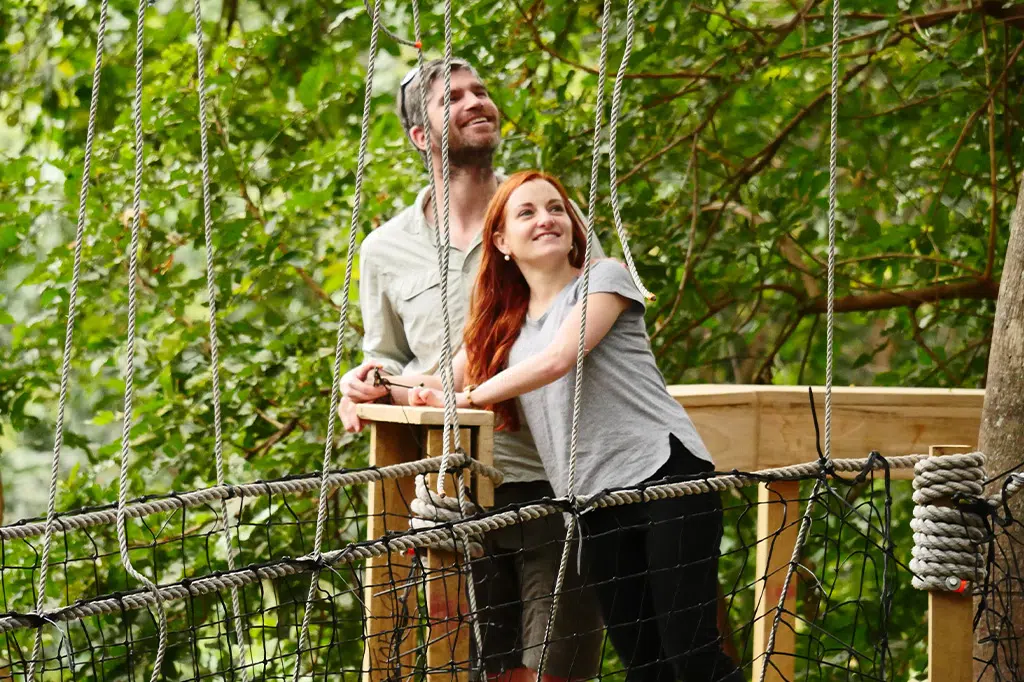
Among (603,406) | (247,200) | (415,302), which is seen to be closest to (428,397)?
(603,406)

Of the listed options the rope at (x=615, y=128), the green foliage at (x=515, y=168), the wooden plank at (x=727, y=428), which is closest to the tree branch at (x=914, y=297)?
the green foliage at (x=515, y=168)

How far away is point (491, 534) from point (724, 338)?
1451 millimetres

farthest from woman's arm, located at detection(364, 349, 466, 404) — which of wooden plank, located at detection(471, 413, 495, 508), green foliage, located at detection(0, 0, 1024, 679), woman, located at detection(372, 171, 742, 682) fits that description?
green foliage, located at detection(0, 0, 1024, 679)

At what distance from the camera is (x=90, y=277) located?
11.2ft

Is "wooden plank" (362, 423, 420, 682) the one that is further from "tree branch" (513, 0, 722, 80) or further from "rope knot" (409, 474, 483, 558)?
"tree branch" (513, 0, 722, 80)

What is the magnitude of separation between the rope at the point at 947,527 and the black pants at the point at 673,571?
14.3 inches

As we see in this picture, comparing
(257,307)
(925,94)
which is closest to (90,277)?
(257,307)

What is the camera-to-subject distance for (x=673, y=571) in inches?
69.7

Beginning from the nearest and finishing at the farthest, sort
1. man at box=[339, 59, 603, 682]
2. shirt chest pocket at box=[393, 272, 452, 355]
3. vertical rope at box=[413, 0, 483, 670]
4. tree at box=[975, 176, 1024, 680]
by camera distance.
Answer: vertical rope at box=[413, 0, 483, 670]
tree at box=[975, 176, 1024, 680]
man at box=[339, 59, 603, 682]
shirt chest pocket at box=[393, 272, 452, 355]

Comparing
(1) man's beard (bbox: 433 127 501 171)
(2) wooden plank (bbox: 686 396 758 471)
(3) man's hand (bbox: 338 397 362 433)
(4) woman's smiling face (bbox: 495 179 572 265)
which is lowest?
(2) wooden plank (bbox: 686 396 758 471)

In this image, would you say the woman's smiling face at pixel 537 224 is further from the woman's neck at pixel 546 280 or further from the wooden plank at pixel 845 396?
the wooden plank at pixel 845 396

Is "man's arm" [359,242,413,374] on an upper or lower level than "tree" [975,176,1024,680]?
upper

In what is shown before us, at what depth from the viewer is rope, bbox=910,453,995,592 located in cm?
136

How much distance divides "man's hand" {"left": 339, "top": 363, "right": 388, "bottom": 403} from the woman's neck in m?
0.28
